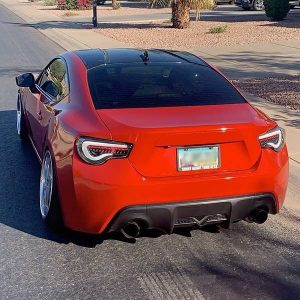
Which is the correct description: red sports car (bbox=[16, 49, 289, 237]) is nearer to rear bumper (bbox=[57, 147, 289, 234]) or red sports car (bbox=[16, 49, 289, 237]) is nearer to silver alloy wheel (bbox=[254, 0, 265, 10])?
rear bumper (bbox=[57, 147, 289, 234])

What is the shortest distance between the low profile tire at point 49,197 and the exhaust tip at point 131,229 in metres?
0.56

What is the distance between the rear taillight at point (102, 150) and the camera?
381 cm

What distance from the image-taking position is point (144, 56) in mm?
5102

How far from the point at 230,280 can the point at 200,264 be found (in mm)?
311

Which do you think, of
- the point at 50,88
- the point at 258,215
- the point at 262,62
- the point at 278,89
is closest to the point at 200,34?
the point at 262,62

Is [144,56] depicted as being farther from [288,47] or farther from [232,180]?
[288,47]

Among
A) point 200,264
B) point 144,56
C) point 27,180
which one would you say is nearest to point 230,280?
point 200,264

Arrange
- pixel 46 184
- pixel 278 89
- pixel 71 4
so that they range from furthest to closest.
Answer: pixel 71 4 < pixel 278 89 < pixel 46 184

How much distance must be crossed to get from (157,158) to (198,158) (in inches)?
12.0

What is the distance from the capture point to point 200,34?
73.6 feet

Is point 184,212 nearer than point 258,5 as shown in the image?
Yes

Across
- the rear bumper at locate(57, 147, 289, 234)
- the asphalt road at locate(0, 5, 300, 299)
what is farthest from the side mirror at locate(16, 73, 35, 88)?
the rear bumper at locate(57, 147, 289, 234)

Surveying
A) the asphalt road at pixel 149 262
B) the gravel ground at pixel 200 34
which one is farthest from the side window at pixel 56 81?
the gravel ground at pixel 200 34

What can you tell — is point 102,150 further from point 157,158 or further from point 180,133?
point 180,133
